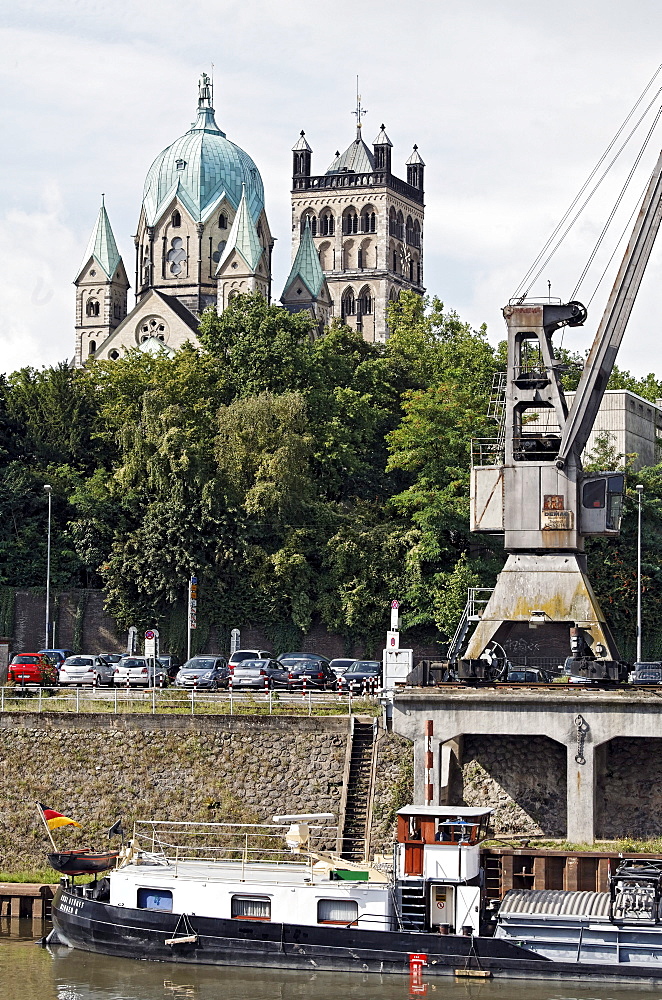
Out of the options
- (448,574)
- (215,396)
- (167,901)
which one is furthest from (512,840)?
(215,396)

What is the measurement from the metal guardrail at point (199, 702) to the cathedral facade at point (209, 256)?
8219 cm

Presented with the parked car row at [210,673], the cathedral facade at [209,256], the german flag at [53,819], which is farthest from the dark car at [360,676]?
the cathedral facade at [209,256]

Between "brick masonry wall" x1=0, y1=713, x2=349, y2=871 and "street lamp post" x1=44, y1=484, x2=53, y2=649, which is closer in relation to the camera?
"brick masonry wall" x1=0, y1=713, x2=349, y2=871

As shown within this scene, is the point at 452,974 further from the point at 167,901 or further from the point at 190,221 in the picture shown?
the point at 190,221

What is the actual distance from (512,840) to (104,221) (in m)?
121

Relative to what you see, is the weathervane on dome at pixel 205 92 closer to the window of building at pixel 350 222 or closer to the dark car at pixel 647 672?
the window of building at pixel 350 222

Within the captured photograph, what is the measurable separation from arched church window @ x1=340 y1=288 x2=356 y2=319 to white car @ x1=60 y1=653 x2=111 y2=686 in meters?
121

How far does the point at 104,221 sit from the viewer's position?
154 metres

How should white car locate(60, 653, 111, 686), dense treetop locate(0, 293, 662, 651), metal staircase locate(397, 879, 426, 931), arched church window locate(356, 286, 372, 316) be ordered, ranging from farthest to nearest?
arched church window locate(356, 286, 372, 316) → dense treetop locate(0, 293, 662, 651) → white car locate(60, 653, 111, 686) → metal staircase locate(397, 879, 426, 931)

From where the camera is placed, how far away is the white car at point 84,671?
189 feet

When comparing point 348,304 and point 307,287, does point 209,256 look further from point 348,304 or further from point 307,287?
point 348,304

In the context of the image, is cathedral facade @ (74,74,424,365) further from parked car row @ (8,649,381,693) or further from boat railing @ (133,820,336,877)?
boat railing @ (133,820,336,877)

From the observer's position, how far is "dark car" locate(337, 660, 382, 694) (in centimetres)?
5088

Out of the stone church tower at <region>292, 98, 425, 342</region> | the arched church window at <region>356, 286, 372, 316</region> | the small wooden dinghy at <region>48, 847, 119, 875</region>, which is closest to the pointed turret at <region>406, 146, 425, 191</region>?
the stone church tower at <region>292, 98, 425, 342</region>
